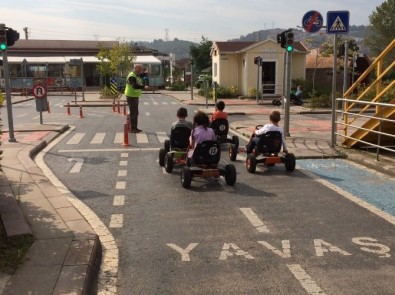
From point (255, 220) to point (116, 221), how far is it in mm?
1781

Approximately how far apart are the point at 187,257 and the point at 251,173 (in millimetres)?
4307

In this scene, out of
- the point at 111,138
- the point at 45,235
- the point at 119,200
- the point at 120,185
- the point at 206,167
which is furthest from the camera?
the point at 111,138

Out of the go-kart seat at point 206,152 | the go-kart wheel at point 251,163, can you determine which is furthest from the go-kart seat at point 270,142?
the go-kart seat at point 206,152

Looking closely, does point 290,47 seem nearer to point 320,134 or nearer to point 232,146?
point 320,134

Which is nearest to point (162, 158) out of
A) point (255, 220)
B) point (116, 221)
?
point (116, 221)

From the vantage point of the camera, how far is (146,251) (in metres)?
4.98

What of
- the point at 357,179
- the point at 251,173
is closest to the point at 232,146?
the point at 251,173

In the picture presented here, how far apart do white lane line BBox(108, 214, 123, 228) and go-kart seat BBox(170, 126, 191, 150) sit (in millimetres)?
2921

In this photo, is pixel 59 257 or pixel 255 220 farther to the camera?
pixel 255 220

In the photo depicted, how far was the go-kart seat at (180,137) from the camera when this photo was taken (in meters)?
8.85

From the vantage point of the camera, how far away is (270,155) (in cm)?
909

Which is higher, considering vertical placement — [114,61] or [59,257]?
[114,61]

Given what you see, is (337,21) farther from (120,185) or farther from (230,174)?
(120,185)

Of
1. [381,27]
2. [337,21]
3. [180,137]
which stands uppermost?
[381,27]
